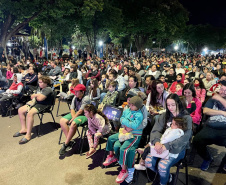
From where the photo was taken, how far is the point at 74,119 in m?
4.58

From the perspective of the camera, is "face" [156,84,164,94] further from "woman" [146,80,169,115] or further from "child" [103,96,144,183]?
"child" [103,96,144,183]

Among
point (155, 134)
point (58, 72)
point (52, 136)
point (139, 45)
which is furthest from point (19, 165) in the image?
point (139, 45)

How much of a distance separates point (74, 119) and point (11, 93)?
385 cm

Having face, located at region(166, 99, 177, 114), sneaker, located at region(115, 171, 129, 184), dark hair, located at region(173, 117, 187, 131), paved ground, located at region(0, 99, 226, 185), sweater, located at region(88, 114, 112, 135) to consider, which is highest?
face, located at region(166, 99, 177, 114)

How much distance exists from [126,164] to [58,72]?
8.12 m

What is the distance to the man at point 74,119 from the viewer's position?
450 centimetres

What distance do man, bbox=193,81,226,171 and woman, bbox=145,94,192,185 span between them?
767 millimetres

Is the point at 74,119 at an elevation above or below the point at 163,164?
above

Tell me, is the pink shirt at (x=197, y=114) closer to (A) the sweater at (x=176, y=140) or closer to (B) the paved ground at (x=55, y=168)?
(B) the paved ground at (x=55, y=168)

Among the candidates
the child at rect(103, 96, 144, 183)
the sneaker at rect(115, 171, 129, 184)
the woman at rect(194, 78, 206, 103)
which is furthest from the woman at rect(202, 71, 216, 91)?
the sneaker at rect(115, 171, 129, 184)

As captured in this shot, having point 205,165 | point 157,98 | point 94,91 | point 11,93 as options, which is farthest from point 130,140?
point 11,93

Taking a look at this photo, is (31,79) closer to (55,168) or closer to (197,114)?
(55,168)

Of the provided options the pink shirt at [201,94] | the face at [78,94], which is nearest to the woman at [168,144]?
the face at [78,94]

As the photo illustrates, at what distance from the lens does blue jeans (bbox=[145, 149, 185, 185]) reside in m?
3.03
